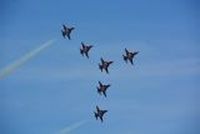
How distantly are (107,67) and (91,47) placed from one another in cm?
229

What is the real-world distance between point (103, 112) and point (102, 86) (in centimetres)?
227

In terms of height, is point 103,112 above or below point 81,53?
below

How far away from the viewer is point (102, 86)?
60656 millimetres

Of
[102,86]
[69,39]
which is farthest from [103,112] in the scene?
[69,39]

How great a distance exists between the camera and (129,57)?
60.1m

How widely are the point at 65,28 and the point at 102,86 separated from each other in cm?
603

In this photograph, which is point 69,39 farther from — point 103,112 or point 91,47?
point 103,112

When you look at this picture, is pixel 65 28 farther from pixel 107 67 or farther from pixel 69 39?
pixel 107 67

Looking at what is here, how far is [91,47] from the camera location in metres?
60.9

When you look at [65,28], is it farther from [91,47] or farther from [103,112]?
[103,112]

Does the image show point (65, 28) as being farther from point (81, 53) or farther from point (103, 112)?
point (103, 112)

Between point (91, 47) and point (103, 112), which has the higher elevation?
point (91, 47)

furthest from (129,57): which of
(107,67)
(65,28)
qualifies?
(65,28)

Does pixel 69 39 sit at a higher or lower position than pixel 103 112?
higher
